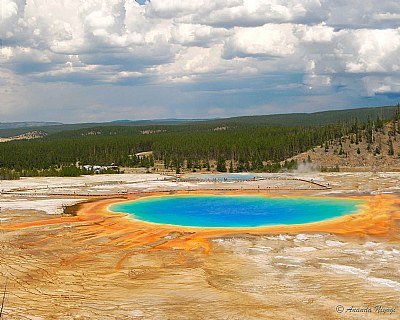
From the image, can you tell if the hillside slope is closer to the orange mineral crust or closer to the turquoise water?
the turquoise water

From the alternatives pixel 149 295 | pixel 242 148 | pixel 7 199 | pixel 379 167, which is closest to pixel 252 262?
pixel 149 295

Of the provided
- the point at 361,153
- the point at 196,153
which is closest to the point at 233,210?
the point at 361,153

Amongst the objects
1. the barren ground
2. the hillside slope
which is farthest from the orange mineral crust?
the hillside slope

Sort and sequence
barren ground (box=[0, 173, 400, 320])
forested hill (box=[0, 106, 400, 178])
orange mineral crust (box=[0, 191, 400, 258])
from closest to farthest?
barren ground (box=[0, 173, 400, 320]) → orange mineral crust (box=[0, 191, 400, 258]) → forested hill (box=[0, 106, 400, 178])

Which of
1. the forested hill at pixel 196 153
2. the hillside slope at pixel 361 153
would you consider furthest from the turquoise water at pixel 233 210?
the hillside slope at pixel 361 153

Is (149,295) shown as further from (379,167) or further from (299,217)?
(379,167)

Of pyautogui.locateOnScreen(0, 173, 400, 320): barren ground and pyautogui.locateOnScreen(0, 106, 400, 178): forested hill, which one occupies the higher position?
pyautogui.locateOnScreen(0, 106, 400, 178): forested hill

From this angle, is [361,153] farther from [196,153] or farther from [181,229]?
[181,229]

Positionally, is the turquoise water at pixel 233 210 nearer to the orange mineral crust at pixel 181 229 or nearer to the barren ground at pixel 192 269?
the orange mineral crust at pixel 181 229
